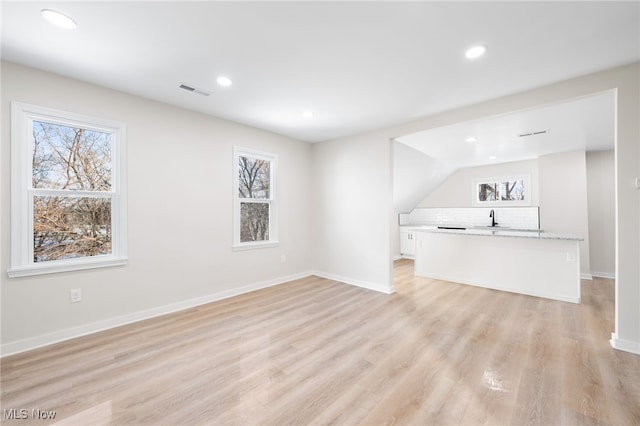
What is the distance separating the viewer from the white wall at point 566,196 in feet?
16.4

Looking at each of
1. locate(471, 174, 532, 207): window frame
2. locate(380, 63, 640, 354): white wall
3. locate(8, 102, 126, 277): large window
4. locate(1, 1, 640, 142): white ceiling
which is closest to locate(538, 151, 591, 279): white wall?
locate(471, 174, 532, 207): window frame

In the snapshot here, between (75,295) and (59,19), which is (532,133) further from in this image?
(75,295)

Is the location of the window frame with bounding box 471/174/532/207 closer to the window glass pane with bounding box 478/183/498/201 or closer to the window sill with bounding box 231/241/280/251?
the window glass pane with bounding box 478/183/498/201

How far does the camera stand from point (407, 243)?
7.05 metres

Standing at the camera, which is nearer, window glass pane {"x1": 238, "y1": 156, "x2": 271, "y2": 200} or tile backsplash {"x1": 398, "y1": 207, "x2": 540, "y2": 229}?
window glass pane {"x1": 238, "y1": 156, "x2": 271, "y2": 200}

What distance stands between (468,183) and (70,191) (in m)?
7.71

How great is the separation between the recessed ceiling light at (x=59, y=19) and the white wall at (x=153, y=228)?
3.28 feet

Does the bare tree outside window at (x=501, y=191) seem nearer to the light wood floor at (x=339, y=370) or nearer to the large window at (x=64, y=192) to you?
the light wood floor at (x=339, y=370)

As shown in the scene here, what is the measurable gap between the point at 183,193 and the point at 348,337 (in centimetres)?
270

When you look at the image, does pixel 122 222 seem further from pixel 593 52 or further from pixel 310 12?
pixel 593 52

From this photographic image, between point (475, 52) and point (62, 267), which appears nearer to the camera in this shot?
point (475, 52)

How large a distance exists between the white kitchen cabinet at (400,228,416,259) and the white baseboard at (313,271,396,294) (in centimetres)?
298

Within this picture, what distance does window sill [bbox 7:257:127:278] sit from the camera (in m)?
2.37

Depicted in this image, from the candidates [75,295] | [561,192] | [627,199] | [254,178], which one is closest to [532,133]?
[561,192]
